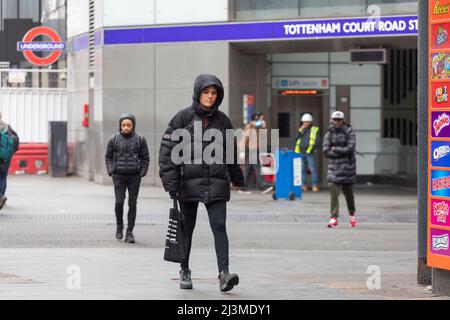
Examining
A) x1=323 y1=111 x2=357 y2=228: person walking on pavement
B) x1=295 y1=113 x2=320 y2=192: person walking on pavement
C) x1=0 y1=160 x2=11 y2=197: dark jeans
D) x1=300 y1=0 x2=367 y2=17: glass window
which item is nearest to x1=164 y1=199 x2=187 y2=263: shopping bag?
x1=323 y1=111 x2=357 y2=228: person walking on pavement

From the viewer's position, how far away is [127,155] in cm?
1572

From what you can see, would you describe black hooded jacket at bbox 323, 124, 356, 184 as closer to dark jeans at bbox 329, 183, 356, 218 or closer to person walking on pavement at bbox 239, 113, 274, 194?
dark jeans at bbox 329, 183, 356, 218

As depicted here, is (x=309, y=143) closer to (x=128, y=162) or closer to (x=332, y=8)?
(x=332, y=8)

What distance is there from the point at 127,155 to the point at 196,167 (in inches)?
215

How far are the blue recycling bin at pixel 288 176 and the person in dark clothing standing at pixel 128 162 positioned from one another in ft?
28.2

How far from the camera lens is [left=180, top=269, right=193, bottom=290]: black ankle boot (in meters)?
10.4

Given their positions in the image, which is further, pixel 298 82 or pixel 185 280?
pixel 298 82

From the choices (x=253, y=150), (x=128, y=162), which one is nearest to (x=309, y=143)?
(x=253, y=150)

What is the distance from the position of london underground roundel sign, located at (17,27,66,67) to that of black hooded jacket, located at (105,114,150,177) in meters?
15.2

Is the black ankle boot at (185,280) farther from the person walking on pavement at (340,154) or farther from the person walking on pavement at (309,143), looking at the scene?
the person walking on pavement at (309,143)

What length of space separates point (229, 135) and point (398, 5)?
51.9 feet

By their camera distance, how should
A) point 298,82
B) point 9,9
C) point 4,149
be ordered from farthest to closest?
point 9,9 → point 298,82 → point 4,149

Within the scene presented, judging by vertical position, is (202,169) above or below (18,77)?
below

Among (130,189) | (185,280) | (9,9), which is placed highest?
(9,9)
